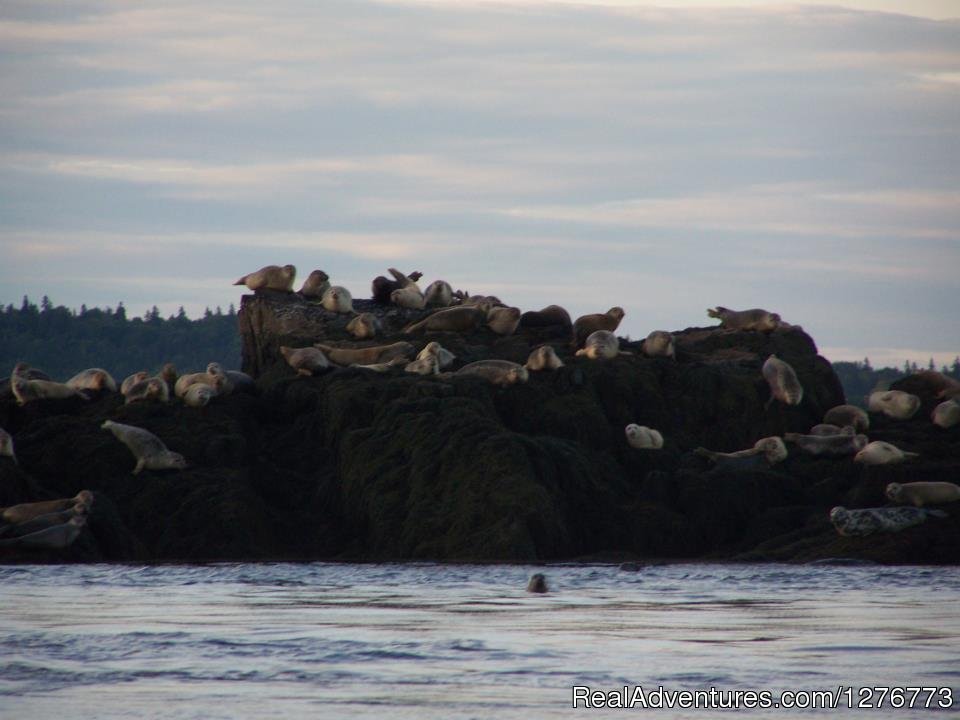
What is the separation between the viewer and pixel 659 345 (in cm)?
2805

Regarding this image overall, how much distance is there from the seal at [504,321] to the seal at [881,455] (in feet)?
24.0

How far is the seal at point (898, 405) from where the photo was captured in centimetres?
2777

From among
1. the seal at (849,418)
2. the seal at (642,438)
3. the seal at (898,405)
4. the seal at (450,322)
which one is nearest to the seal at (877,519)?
the seal at (642,438)

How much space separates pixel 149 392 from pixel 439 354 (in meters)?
4.46

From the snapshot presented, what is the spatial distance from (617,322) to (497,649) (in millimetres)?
17926

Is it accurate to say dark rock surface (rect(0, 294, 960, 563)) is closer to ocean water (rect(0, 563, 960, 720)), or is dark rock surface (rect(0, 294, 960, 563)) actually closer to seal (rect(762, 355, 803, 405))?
seal (rect(762, 355, 803, 405))

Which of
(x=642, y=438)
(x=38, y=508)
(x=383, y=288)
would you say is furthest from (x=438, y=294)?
(x=38, y=508)

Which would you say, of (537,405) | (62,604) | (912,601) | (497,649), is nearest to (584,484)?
(537,405)

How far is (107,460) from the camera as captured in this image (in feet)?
77.3

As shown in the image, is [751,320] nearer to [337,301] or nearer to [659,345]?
[659,345]

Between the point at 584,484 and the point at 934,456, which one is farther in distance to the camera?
the point at 934,456

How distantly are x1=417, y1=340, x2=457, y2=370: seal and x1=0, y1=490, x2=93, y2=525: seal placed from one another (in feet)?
20.9

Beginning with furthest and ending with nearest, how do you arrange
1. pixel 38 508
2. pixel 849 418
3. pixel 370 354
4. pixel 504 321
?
1. pixel 504 321
2. pixel 370 354
3. pixel 849 418
4. pixel 38 508

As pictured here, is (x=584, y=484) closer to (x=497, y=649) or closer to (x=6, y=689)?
(x=497, y=649)
